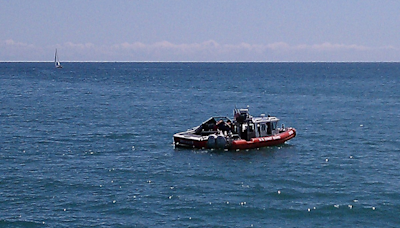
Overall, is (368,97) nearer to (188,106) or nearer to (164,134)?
(188,106)

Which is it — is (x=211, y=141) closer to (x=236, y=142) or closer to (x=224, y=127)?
(x=236, y=142)

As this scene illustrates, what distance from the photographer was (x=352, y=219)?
127ft

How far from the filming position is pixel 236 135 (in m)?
63.8

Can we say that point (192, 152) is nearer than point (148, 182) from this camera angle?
No

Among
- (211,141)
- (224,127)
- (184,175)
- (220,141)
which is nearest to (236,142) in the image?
(220,141)

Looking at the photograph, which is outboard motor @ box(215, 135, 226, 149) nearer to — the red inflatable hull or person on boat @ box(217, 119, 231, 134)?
the red inflatable hull

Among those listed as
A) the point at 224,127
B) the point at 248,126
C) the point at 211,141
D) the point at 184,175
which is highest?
the point at 248,126

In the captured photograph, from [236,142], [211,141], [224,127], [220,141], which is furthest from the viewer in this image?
[224,127]

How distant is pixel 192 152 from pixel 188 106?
51154 mm

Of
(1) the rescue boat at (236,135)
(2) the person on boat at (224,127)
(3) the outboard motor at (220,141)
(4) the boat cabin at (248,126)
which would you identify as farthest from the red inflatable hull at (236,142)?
(2) the person on boat at (224,127)

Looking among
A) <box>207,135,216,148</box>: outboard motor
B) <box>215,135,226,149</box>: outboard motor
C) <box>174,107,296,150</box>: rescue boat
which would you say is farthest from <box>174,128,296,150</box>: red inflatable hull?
<box>215,135,226,149</box>: outboard motor

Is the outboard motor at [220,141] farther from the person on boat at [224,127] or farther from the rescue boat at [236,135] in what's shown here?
the person on boat at [224,127]

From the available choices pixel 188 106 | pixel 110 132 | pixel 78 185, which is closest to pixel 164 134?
pixel 110 132

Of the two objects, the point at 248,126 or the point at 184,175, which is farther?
the point at 248,126
